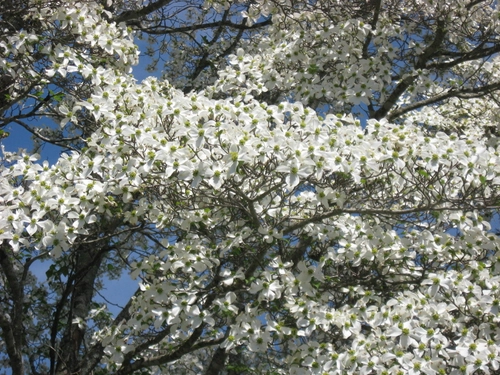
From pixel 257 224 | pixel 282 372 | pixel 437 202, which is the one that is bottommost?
pixel 282 372

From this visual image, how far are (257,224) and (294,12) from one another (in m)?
2.96

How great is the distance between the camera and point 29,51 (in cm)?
543

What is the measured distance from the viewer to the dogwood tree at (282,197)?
3955 mm

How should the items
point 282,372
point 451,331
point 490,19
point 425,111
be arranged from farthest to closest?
point 425,111
point 490,19
point 282,372
point 451,331

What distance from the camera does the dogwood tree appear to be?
156 inches

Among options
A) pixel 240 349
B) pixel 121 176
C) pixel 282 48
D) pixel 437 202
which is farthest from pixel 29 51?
pixel 437 202

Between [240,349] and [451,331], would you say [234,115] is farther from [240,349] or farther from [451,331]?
[240,349]

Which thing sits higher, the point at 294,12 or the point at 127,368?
the point at 294,12

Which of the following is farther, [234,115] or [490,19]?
[490,19]

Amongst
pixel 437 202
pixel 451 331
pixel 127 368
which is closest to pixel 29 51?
pixel 127 368

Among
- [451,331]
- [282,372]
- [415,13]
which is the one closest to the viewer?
[451,331]

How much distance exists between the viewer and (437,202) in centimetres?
411

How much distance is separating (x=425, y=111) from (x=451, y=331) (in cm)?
412

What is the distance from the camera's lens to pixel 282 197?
434cm
